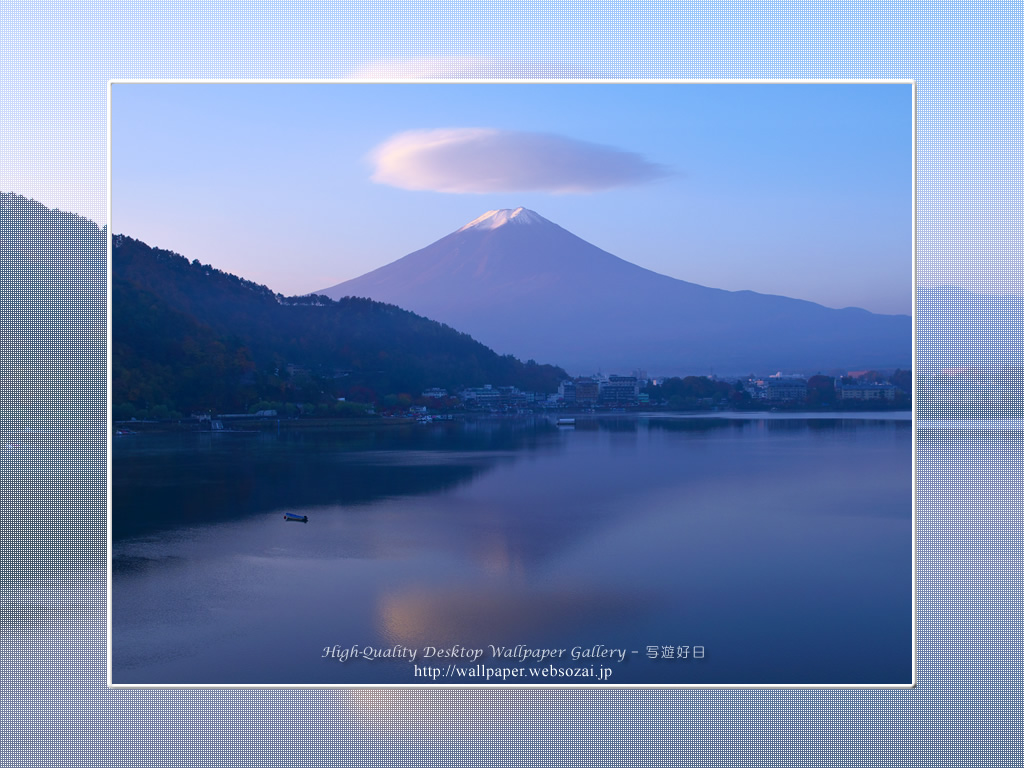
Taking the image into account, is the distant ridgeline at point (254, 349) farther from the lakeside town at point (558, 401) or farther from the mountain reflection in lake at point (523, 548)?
the mountain reflection in lake at point (523, 548)

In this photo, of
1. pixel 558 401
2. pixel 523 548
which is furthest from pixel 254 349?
pixel 523 548

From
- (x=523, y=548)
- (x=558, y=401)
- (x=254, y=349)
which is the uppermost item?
(x=254, y=349)

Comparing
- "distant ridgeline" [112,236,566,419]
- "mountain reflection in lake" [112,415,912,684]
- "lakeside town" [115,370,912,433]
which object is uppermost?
"distant ridgeline" [112,236,566,419]

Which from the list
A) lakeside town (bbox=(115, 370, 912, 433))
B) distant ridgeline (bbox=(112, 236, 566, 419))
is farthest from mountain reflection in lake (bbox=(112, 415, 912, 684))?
distant ridgeline (bbox=(112, 236, 566, 419))

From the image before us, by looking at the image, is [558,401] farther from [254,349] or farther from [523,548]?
[254,349]

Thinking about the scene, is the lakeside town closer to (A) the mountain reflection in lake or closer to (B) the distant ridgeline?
(B) the distant ridgeline
